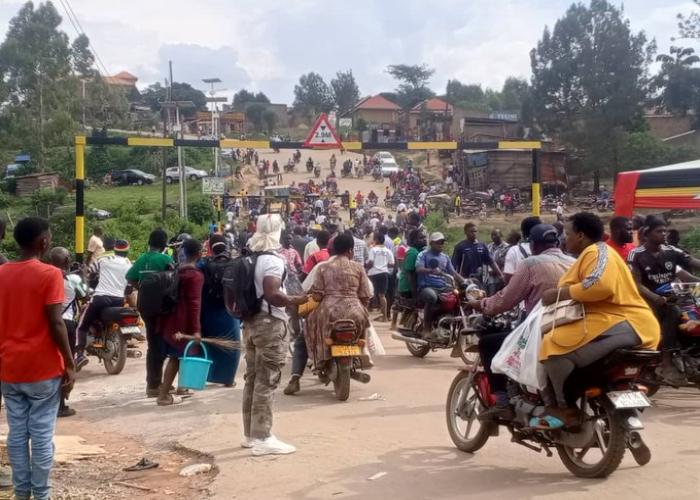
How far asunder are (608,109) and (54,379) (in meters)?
56.0

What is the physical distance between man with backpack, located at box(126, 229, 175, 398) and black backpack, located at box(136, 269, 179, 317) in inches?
0.9

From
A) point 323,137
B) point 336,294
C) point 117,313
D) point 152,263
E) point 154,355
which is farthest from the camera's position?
point 323,137

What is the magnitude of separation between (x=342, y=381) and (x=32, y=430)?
4031 mm

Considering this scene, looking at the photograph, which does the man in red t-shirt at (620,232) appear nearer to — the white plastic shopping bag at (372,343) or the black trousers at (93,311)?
the white plastic shopping bag at (372,343)

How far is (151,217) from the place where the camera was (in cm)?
3875

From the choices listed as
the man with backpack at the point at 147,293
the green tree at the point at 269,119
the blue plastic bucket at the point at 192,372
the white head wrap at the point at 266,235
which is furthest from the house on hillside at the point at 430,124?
the white head wrap at the point at 266,235

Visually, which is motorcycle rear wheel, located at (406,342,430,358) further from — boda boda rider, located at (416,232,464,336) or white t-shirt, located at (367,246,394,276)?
white t-shirt, located at (367,246,394,276)

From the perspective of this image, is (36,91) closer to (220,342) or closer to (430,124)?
(430,124)

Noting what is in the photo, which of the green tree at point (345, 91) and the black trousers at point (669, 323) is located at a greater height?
the green tree at point (345, 91)

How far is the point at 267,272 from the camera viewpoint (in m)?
6.73

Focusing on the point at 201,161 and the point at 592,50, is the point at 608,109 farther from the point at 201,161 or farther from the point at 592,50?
the point at 201,161

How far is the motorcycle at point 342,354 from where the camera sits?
8.87 m

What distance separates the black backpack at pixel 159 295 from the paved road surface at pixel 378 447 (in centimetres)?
101

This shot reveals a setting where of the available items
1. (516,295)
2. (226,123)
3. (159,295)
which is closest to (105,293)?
(159,295)
